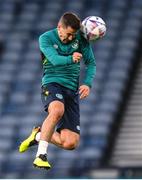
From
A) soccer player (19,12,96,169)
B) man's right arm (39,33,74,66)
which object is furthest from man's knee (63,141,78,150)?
man's right arm (39,33,74,66)

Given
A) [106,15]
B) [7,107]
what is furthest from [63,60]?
[106,15]

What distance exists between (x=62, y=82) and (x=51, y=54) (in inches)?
14.5

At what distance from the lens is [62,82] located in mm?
9453

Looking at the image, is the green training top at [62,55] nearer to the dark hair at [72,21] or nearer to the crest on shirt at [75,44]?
the crest on shirt at [75,44]

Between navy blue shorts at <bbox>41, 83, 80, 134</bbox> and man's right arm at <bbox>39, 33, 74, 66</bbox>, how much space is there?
33 centimetres

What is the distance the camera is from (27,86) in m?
16.4

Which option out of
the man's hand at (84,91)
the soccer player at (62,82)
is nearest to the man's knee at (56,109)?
the soccer player at (62,82)

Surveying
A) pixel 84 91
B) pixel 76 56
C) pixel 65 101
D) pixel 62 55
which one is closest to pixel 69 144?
pixel 65 101

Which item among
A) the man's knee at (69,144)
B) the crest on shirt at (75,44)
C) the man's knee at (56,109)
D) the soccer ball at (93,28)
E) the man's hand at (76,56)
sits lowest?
the man's knee at (69,144)

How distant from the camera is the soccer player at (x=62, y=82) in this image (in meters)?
9.19

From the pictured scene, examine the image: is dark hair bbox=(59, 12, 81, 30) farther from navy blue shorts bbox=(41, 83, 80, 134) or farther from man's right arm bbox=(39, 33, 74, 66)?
navy blue shorts bbox=(41, 83, 80, 134)

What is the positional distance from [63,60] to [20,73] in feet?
24.5

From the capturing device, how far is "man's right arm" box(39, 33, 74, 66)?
9.12 meters

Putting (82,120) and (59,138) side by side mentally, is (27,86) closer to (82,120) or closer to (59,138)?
(82,120)
